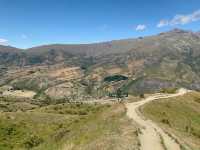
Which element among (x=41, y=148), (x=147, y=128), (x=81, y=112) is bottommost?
(x=81, y=112)

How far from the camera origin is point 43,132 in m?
72.9

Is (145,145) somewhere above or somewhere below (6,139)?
above

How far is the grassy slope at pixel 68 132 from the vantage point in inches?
1521

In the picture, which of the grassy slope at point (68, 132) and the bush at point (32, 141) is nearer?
the grassy slope at point (68, 132)

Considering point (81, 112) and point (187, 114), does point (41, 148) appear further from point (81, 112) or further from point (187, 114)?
point (81, 112)

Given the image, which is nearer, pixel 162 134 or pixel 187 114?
pixel 162 134

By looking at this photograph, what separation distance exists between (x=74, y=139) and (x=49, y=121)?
1632 inches

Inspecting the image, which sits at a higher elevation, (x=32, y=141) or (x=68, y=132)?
(x=68, y=132)

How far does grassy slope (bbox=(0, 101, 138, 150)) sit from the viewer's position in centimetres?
3862

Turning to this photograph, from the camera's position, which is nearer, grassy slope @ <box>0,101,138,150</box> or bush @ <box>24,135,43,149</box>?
grassy slope @ <box>0,101,138,150</box>

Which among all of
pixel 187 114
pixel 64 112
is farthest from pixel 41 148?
pixel 64 112

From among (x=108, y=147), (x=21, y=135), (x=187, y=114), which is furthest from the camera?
(x=187, y=114)

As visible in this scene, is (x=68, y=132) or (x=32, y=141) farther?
(x=32, y=141)

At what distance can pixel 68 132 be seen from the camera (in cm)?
5934
